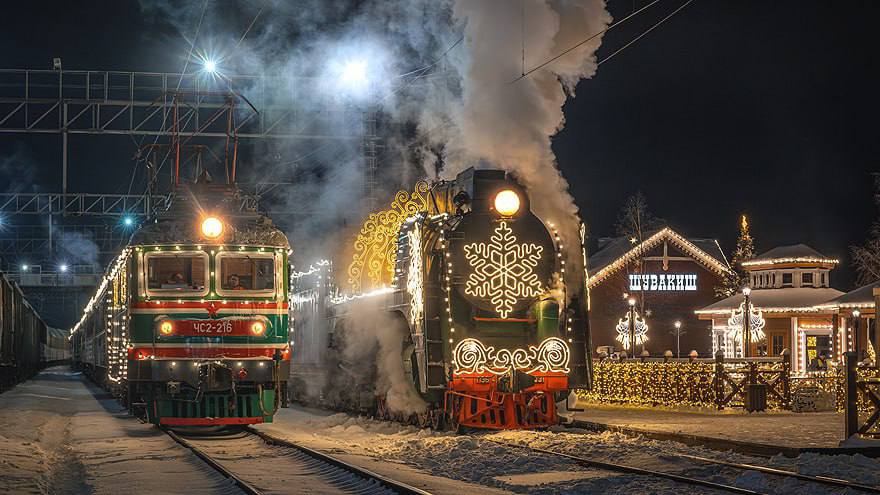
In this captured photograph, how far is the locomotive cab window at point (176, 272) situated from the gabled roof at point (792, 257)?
38.5m

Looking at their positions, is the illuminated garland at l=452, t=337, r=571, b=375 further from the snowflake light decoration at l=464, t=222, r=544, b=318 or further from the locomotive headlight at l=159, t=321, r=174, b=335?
the locomotive headlight at l=159, t=321, r=174, b=335

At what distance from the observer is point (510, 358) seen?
736 inches

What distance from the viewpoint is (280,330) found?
20.0 meters

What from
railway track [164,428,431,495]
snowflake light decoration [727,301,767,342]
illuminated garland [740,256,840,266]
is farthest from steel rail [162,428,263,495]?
illuminated garland [740,256,840,266]

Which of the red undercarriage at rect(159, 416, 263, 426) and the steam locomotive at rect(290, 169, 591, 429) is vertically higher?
the steam locomotive at rect(290, 169, 591, 429)

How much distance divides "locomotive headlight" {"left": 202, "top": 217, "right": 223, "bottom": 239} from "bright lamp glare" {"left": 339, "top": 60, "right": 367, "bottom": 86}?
1130cm

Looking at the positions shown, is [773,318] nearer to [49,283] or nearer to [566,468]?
[566,468]

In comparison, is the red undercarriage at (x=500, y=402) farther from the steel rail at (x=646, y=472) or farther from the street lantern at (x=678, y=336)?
the street lantern at (x=678, y=336)

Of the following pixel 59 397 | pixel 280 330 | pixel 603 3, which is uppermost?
pixel 603 3

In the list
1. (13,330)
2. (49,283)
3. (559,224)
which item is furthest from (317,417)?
(49,283)

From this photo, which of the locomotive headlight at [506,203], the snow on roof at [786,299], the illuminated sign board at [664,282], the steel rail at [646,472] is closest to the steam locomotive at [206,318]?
the locomotive headlight at [506,203]

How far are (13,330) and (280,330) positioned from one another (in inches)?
960

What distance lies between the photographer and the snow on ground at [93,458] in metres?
13.6

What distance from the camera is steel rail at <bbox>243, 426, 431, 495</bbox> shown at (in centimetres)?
1215
